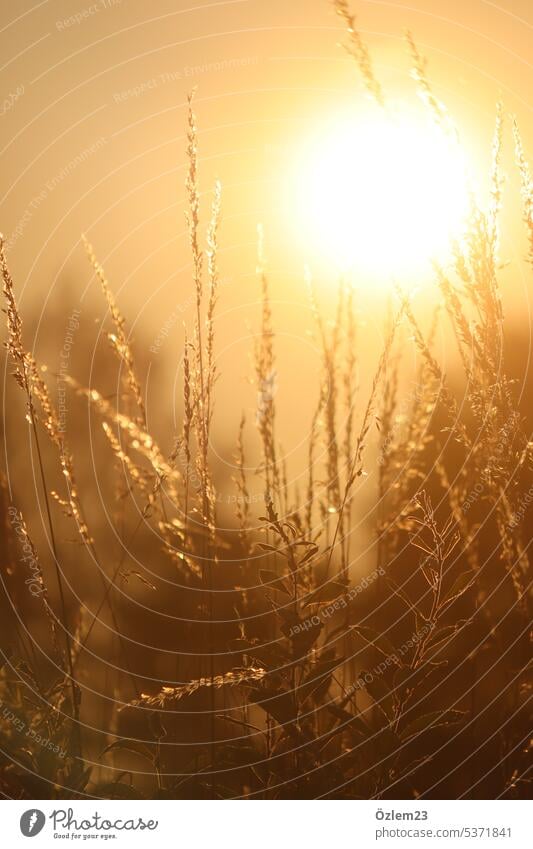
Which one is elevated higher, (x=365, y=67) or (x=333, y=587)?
(x=365, y=67)

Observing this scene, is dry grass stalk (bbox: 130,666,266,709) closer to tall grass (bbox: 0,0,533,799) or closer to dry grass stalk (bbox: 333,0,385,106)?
tall grass (bbox: 0,0,533,799)

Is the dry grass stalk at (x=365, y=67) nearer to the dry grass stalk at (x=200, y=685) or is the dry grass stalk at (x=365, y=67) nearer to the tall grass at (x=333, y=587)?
the tall grass at (x=333, y=587)

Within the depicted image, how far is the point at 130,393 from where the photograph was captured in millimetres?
1842

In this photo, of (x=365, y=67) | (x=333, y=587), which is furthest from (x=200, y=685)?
(x=365, y=67)

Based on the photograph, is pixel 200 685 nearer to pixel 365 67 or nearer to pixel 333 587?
pixel 333 587

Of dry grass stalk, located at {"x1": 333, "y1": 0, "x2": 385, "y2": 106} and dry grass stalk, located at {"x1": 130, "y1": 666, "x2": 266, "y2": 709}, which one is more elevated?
dry grass stalk, located at {"x1": 333, "y1": 0, "x2": 385, "y2": 106}

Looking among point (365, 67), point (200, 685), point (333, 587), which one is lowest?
point (200, 685)

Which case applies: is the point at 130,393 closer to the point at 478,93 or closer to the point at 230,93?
the point at 230,93

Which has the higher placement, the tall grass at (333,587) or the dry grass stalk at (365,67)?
the dry grass stalk at (365,67)

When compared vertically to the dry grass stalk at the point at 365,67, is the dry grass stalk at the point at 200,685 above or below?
below

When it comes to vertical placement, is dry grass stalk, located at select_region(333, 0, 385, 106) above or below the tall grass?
above

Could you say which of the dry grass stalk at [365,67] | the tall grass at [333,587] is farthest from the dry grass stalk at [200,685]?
the dry grass stalk at [365,67]

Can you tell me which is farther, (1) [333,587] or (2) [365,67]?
(1) [333,587]

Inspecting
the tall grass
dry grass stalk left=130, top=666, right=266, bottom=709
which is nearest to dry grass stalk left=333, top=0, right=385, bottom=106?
the tall grass
